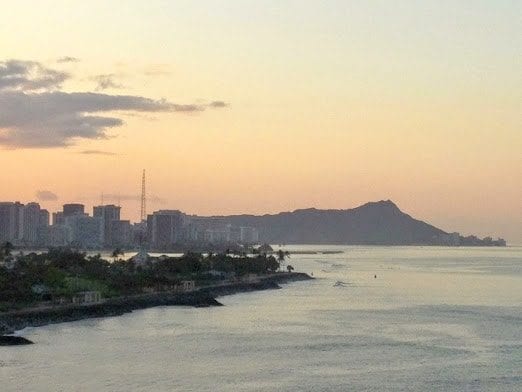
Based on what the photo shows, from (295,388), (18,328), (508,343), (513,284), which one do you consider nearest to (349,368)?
(295,388)

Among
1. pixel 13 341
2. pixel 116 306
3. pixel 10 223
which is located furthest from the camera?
pixel 10 223

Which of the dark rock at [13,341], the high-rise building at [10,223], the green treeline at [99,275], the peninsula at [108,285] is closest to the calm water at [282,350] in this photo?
the dark rock at [13,341]

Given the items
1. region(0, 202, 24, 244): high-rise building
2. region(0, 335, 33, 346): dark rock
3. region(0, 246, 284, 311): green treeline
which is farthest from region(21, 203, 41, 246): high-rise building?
region(0, 335, 33, 346): dark rock

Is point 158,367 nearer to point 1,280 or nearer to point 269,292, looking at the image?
point 1,280

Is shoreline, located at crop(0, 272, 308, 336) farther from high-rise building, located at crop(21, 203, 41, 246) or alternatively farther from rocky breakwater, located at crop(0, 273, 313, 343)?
high-rise building, located at crop(21, 203, 41, 246)

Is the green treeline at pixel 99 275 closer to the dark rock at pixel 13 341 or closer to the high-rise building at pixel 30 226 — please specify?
the dark rock at pixel 13 341

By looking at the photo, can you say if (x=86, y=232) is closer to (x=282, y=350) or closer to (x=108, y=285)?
(x=108, y=285)

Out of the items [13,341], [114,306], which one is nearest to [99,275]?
[114,306]
